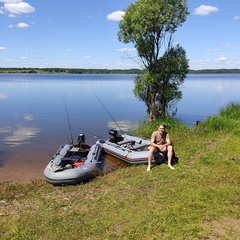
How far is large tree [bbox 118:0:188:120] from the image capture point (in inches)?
506

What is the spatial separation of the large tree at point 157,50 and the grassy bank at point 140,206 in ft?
20.1

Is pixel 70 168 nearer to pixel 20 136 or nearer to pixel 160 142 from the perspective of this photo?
pixel 160 142

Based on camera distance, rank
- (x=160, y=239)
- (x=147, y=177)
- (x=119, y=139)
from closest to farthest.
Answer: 1. (x=160, y=239)
2. (x=147, y=177)
3. (x=119, y=139)

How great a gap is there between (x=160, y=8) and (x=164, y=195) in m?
9.81

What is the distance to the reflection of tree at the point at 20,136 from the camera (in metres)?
13.9

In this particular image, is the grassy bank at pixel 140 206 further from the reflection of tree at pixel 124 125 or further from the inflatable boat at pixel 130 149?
the reflection of tree at pixel 124 125

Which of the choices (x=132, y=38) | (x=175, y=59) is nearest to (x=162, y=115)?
(x=175, y=59)

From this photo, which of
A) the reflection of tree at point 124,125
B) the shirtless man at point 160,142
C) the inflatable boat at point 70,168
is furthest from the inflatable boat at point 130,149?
the reflection of tree at point 124,125

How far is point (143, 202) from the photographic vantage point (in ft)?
18.4

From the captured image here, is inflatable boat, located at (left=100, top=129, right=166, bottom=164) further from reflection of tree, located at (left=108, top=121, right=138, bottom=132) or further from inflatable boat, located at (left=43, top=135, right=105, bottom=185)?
reflection of tree, located at (left=108, top=121, right=138, bottom=132)

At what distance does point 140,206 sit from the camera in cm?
539

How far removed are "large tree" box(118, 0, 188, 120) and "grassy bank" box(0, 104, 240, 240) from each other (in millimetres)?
6138

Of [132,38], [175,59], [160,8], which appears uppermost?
[160,8]

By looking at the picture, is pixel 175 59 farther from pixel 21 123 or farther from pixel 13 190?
pixel 21 123
